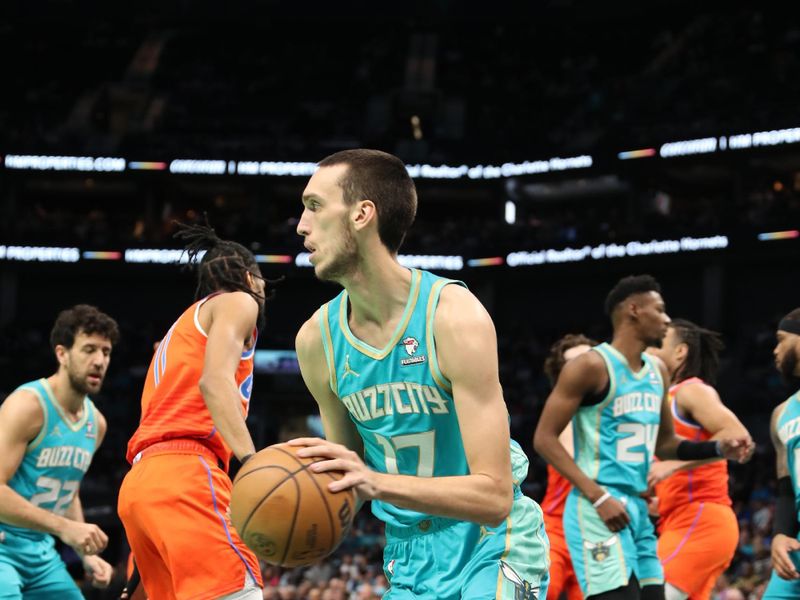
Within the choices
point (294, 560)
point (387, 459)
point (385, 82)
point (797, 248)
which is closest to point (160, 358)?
point (387, 459)

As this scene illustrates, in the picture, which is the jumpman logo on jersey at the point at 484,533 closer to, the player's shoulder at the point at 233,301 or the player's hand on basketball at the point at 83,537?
the player's shoulder at the point at 233,301

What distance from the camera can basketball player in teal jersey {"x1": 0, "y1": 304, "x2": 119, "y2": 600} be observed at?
18.8ft

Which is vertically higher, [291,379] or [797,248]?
[797,248]

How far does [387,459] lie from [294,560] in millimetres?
686

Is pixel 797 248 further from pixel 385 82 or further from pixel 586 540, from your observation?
pixel 586 540

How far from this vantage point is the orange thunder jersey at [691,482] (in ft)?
23.1

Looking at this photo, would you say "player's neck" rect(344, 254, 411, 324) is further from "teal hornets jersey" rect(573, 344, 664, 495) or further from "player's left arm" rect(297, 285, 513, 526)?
"teal hornets jersey" rect(573, 344, 664, 495)

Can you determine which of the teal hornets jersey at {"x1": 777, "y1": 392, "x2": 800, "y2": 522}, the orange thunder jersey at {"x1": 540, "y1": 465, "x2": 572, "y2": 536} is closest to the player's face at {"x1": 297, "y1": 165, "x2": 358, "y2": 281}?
the teal hornets jersey at {"x1": 777, "y1": 392, "x2": 800, "y2": 522}

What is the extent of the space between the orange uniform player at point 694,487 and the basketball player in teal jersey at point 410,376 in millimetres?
3250

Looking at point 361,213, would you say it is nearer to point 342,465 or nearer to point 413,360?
point 413,360

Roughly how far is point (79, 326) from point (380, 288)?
10.3 feet

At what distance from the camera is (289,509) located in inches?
112

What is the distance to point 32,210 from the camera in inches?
1241

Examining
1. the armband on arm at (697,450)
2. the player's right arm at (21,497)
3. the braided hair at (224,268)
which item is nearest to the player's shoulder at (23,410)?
the player's right arm at (21,497)
